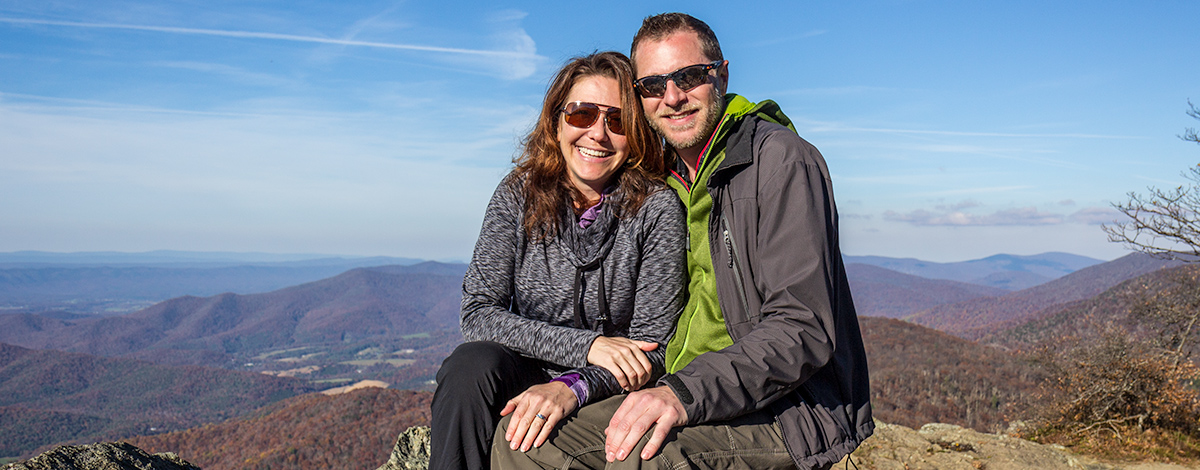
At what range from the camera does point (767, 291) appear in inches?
96.0

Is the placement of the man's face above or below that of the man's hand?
above

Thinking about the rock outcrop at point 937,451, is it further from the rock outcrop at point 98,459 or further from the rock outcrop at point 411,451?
the rock outcrop at point 98,459

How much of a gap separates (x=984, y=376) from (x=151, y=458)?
65898 mm

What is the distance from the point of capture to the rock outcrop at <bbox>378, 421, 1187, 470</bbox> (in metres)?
4.82

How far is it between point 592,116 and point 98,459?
2.95 metres

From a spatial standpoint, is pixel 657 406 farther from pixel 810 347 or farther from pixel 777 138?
pixel 777 138

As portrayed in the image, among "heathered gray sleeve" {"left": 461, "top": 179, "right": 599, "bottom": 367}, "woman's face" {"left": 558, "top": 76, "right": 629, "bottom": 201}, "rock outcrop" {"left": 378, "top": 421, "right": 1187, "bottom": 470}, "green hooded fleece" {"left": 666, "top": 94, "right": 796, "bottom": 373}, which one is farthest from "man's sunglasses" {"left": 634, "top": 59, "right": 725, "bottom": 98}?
"rock outcrop" {"left": 378, "top": 421, "right": 1187, "bottom": 470}

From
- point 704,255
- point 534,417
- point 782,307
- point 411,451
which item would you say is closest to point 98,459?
point 411,451

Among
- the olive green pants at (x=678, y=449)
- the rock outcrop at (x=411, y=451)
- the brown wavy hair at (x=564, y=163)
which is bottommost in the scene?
the rock outcrop at (x=411, y=451)

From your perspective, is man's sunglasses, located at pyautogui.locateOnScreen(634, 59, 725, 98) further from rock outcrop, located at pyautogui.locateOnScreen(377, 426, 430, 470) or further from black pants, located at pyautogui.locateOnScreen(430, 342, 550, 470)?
rock outcrop, located at pyautogui.locateOnScreen(377, 426, 430, 470)

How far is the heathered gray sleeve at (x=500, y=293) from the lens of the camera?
9.67 ft

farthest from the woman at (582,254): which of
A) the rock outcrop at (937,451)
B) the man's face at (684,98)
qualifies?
the rock outcrop at (937,451)

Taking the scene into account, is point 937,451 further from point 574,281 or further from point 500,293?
point 500,293

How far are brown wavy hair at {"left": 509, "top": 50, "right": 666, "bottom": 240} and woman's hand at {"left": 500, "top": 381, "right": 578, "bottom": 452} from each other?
3.10 ft
